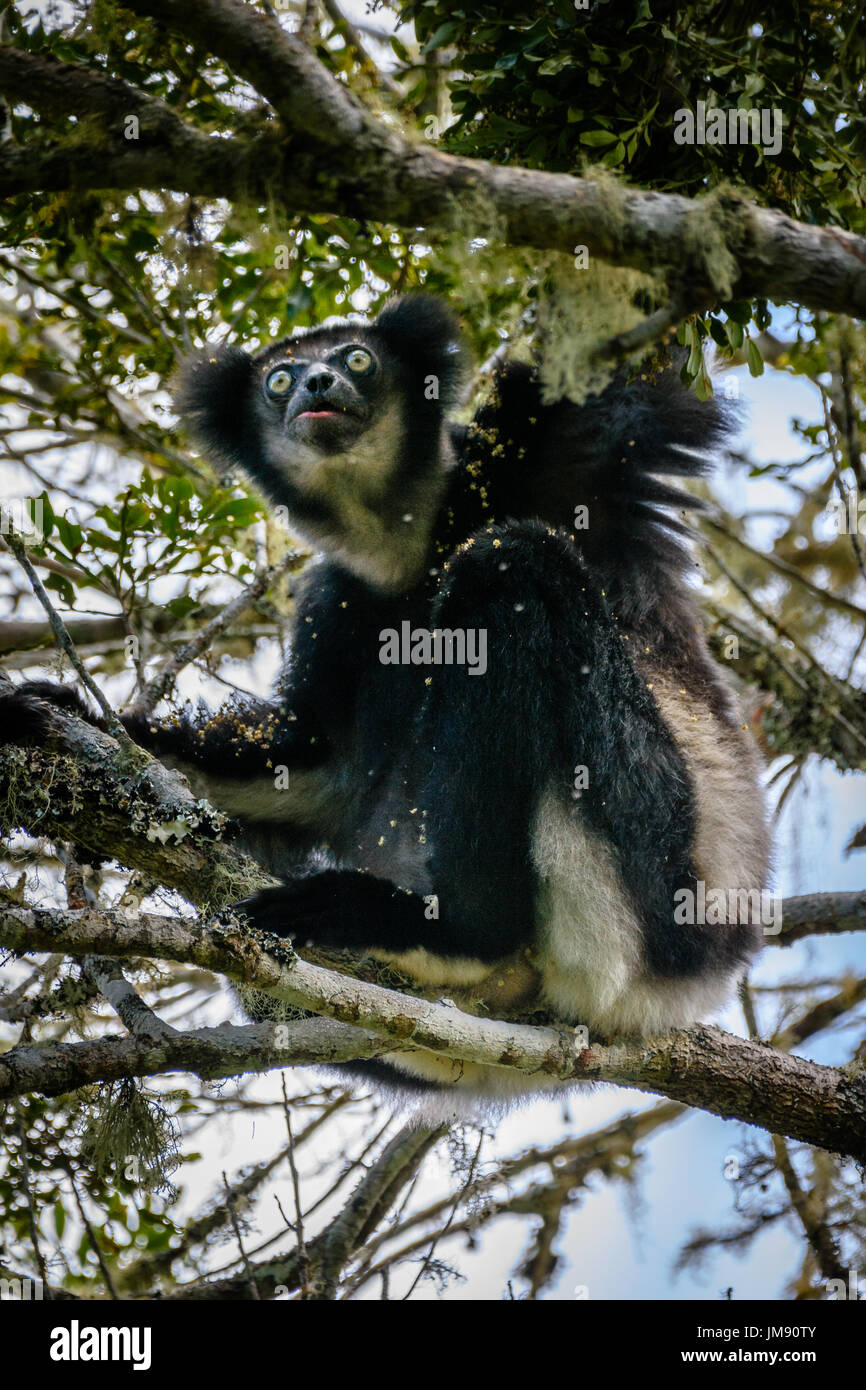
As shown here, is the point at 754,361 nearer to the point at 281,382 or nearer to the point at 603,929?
the point at 603,929

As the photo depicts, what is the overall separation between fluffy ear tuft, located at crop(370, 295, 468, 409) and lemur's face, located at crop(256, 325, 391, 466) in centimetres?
13

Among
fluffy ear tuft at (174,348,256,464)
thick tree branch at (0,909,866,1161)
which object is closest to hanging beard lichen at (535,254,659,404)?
thick tree branch at (0,909,866,1161)

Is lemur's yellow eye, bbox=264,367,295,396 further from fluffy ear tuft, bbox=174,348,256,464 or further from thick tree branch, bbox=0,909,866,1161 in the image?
thick tree branch, bbox=0,909,866,1161

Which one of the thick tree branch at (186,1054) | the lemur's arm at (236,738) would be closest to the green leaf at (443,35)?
the lemur's arm at (236,738)

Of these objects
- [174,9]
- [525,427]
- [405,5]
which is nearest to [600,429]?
[525,427]

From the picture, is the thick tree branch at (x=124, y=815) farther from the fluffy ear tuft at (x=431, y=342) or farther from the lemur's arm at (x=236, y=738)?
the fluffy ear tuft at (x=431, y=342)

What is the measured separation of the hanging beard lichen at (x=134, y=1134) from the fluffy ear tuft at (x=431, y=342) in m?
3.20

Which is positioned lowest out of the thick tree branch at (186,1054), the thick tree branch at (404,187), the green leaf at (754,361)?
the thick tree branch at (186,1054)

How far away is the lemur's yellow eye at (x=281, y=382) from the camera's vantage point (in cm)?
549

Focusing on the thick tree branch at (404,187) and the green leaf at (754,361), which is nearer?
the thick tree branch at (404,187)

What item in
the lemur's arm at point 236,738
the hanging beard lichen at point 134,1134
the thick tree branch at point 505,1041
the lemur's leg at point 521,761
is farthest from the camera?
the lemur's arm at point 236,738

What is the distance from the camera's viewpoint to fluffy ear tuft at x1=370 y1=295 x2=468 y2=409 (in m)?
5.32

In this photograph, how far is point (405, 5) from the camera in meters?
4.22
